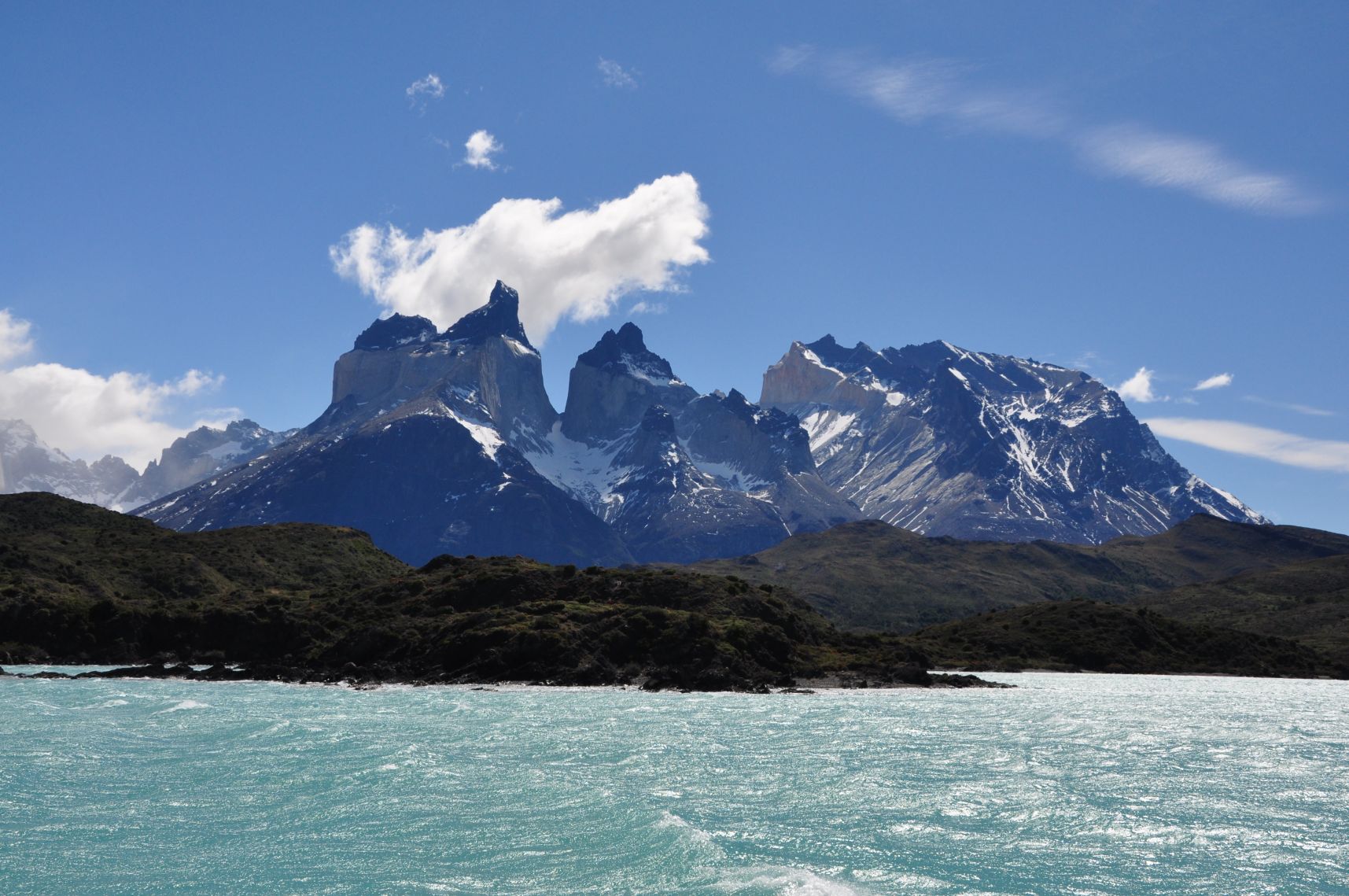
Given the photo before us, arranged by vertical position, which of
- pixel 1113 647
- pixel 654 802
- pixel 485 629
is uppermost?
pixel 1113 647

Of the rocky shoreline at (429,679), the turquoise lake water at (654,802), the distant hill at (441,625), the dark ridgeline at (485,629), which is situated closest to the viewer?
the turquoise lake water at (654,802)

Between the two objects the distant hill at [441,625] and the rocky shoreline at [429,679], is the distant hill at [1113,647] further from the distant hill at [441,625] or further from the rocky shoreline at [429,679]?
the rocky shoreline at [429,679]

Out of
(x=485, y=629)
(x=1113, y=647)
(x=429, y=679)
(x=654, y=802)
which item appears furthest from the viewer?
(x=1113, y=647)

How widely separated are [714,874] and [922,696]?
263ft

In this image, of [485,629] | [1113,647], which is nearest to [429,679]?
[485,629]

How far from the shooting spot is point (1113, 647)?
175125 millimetres

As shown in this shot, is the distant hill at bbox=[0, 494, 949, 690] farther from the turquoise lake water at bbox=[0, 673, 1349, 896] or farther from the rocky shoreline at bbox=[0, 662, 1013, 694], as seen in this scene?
the turquoise lake water at bbox=[0, 673, 1349, 896]

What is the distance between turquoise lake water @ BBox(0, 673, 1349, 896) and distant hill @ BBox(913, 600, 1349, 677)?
270ft

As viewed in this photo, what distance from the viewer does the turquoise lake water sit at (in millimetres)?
35406

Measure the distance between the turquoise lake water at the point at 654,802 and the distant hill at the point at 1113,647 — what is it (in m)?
82.2

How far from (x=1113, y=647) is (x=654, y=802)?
147 meters

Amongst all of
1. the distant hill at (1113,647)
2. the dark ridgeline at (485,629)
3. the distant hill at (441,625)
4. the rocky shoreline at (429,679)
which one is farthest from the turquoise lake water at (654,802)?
the distant hill at (1113,647)

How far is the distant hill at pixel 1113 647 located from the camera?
17025cm

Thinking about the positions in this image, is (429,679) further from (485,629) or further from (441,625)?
(441,625)
